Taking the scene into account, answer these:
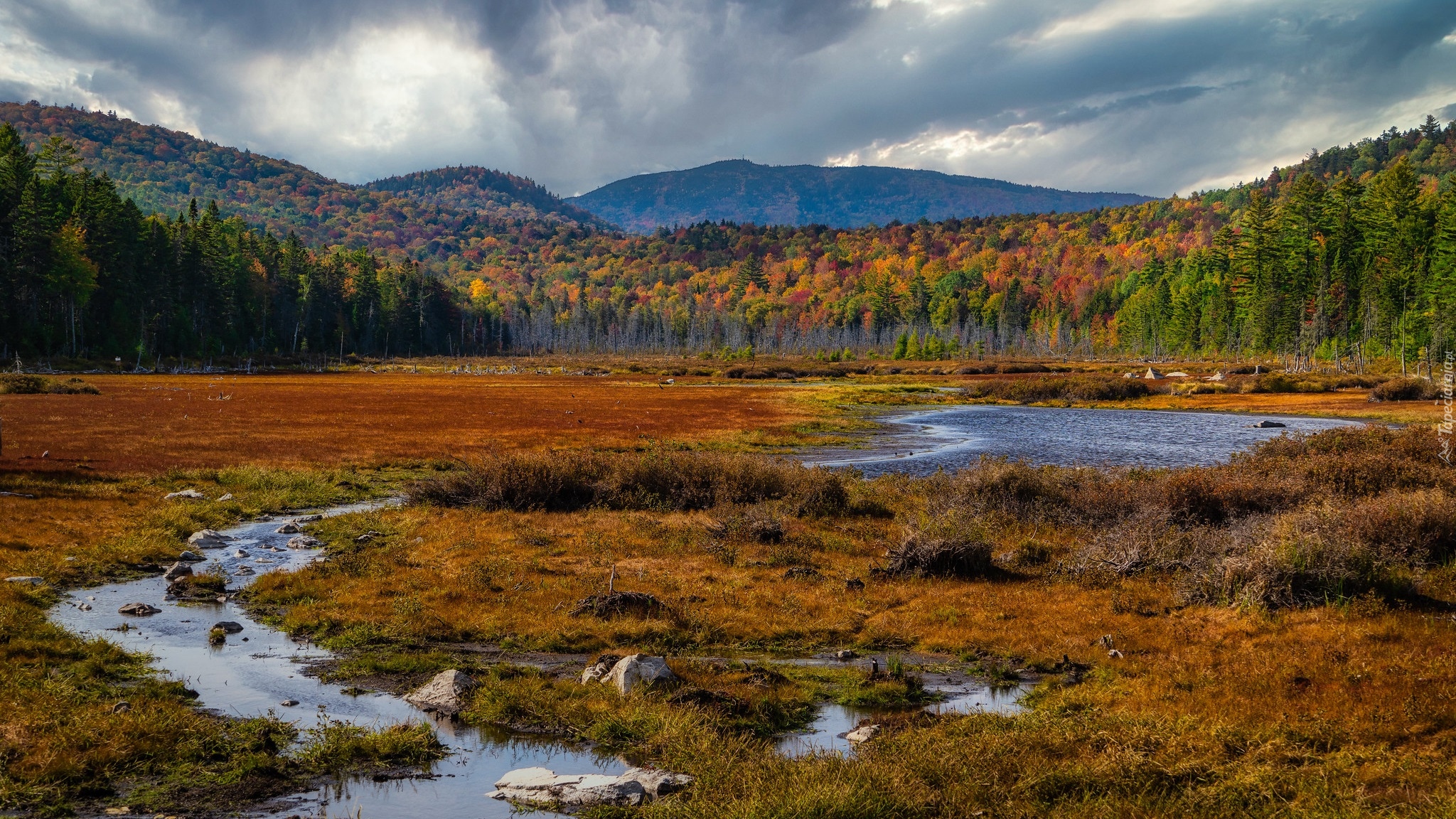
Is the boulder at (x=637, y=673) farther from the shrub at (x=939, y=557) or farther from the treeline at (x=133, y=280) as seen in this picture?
the treeline at (x=133, y=280)

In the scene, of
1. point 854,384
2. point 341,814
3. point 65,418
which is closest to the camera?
point 341,814

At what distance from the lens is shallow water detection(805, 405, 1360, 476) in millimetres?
39062

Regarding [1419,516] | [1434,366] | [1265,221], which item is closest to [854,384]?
[1434,366]

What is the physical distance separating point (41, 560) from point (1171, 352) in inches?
8165

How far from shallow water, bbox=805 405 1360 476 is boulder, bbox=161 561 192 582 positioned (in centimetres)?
2441

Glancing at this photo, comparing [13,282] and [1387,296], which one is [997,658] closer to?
[1387,296]

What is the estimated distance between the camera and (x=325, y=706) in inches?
448

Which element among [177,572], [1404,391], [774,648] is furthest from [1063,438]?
[177,572]

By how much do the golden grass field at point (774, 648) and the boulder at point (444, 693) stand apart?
475 millimetres

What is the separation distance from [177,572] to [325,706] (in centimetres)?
949

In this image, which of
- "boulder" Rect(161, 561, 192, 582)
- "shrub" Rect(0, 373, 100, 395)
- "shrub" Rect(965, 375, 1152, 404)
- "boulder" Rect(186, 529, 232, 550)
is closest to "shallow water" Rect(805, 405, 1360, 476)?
"shrub" Rect(965, 375, 1152, 404)

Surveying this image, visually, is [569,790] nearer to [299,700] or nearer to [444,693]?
[444,693]

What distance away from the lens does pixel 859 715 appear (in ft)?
37.0

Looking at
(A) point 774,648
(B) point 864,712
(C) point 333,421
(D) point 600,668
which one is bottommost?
(A) point 774,648
